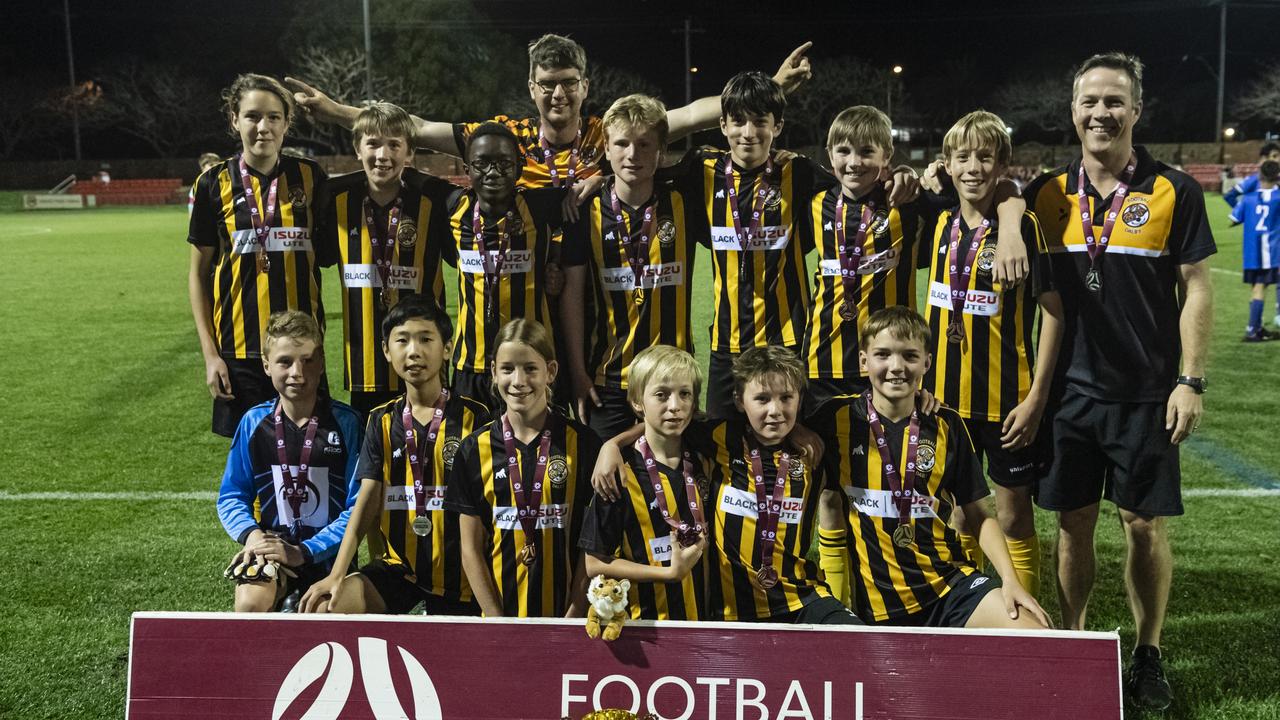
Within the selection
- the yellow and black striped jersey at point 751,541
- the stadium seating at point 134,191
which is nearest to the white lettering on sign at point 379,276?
the yellow and black striped jersey at point 751,541

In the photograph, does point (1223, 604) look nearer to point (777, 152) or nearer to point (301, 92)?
point (777, 152)

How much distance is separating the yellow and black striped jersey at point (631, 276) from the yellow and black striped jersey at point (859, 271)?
0.46 m

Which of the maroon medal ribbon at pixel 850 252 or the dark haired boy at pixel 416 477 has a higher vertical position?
the maroon medal ribbon at pixel 850 252

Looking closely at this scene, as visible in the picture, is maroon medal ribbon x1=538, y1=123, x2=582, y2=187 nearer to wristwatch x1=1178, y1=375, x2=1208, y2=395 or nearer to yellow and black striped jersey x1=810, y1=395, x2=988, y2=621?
yellow and black striped jersey x1=810, y1=395, x2=988, y2=621

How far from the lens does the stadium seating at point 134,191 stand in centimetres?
3934

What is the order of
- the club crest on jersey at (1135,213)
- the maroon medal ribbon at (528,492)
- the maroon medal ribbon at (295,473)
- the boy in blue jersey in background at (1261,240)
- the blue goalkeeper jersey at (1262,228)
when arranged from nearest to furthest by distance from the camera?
the maroon medal ribbon at (528,492) → the club crest on jersey at (1135,213) → the maroon medal ribbon at (295,473) → the boy in blue jersey in background at (1261,240) → the blue goalkeeper jersey at (1262,228)

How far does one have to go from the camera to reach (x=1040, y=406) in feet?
11.2

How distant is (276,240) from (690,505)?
1908 mm

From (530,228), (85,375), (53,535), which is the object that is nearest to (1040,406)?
(530,228)

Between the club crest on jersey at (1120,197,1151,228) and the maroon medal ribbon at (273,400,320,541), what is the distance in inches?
106

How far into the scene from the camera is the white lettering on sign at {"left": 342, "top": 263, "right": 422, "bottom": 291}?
3848mm

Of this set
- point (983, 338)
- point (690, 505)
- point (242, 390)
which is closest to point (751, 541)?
point (690, 505)

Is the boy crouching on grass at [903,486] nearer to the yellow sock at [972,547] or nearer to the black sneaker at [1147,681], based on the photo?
the yellow sock at [972,547]

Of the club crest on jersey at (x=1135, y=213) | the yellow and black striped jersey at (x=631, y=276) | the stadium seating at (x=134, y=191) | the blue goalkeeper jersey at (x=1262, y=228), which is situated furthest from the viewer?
the stadium seating at (x=134, y=191)
